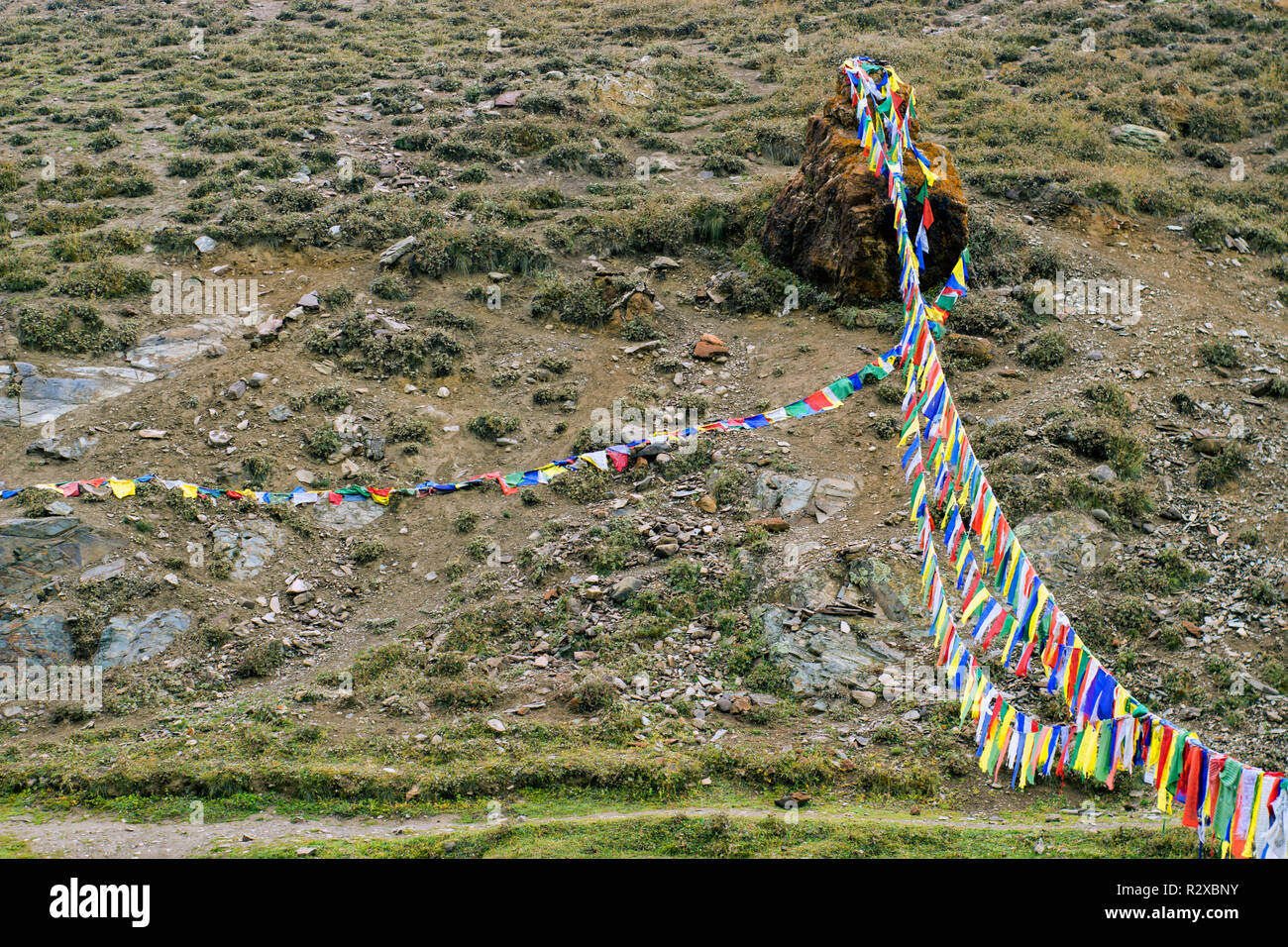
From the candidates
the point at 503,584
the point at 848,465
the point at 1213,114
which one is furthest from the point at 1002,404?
the point at 1213,114

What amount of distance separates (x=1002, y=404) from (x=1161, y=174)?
10988mm

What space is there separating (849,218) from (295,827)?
13.8 meters

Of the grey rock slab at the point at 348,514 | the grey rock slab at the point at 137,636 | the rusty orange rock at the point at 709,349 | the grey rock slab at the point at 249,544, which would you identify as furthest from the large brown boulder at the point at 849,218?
the grey rock slab at the point at 137,636

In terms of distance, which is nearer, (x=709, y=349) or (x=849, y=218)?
(x=709, y=349)

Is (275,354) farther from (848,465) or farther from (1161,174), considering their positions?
(1161,174)

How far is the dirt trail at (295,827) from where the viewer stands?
8391mm

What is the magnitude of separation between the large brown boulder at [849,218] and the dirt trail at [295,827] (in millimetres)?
11023

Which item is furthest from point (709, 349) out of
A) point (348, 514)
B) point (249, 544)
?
point (249, 544)

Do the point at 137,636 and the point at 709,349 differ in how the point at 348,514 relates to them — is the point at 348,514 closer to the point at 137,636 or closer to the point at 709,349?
the point at 137,636

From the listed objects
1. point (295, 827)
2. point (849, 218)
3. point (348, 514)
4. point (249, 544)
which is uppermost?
point (849, 218)

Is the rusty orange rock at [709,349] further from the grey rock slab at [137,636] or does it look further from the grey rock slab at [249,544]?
the grey rock slab at [137,636]

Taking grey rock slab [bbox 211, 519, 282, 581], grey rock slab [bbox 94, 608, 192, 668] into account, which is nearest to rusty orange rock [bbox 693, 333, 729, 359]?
grey rock slab [bbox 211, 519, 282, 581]

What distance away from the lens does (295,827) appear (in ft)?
28.9

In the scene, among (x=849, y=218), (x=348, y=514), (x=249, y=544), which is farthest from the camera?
(x=849, y=218)
